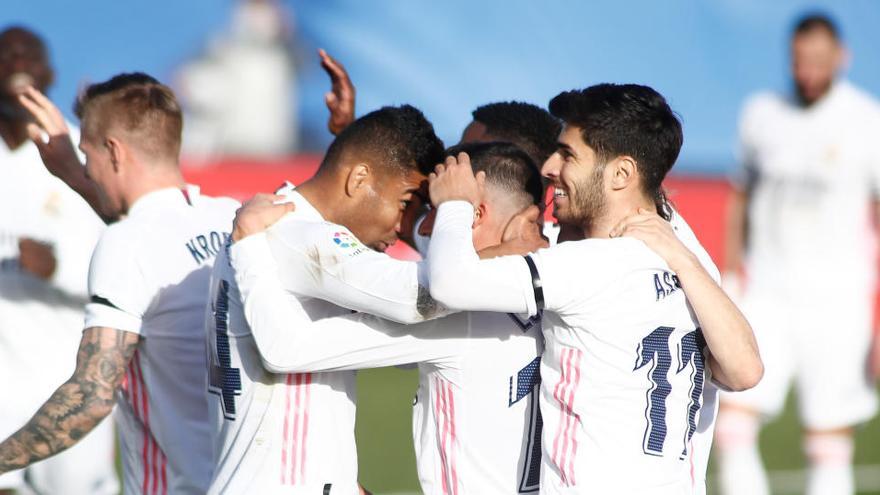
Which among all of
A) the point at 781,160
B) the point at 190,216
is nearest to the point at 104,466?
the point at 190,216

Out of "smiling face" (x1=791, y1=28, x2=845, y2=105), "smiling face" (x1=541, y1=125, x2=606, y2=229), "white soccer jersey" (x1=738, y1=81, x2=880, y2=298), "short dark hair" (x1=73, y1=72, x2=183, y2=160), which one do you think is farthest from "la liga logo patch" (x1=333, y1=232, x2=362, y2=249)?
"smiling face" (x1=791, y1=28, x2=845, y2=105)

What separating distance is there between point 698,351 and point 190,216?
71.7 inches

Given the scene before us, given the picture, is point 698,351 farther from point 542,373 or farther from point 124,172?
point 124,172

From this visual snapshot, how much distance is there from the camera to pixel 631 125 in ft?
11.5

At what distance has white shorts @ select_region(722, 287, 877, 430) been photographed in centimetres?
800

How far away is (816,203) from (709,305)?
5.18m

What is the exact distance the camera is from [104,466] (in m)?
6.08

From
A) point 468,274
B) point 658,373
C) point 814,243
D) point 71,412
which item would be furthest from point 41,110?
point 814,243

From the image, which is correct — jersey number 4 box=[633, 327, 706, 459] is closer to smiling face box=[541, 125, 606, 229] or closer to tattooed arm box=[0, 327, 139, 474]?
smiling face box=[541, 125, 606, 229]

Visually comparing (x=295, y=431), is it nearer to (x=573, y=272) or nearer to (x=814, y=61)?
(x=573, y=272)

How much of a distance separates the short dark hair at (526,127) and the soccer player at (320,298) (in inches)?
35.8

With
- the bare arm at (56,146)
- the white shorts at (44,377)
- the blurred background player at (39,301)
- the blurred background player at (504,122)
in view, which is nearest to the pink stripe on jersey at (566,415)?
the blurred background player at (504,122)

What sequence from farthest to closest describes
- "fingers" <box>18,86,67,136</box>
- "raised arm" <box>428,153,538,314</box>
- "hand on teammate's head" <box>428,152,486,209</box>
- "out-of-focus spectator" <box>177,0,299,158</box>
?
"out-of-focus spectator" <box>177,0,299,158</box>
"fingers" <box>18,86,67,136</box>
"hand on teammate's head" <box>428,152,486,209</box>
"raised arm" <box>428,153,538,314</box>

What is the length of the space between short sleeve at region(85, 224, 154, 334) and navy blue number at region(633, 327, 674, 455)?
1609 millimetres
